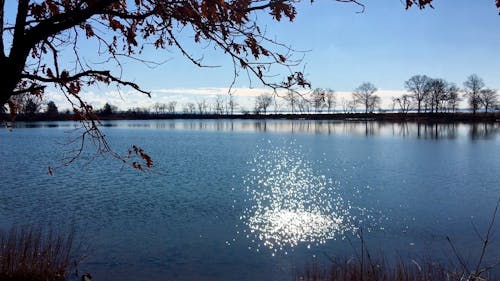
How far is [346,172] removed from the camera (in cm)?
3234

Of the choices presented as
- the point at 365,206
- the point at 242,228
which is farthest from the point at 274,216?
the point at 365,206

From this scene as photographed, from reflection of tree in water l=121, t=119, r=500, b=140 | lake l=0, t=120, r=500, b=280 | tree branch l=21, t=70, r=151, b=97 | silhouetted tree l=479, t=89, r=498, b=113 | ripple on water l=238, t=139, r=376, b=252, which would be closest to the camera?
tree branch l=21, t=70, r=151, b=97

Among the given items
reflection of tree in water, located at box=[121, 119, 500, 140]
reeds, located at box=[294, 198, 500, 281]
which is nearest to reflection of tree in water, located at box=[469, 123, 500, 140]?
reflection of tree in water, located at box=[121, 119, 500, 140]

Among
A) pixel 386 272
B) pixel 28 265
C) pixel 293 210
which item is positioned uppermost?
pixel 28 265

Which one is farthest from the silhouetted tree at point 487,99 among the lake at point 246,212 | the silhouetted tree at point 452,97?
the lake at point 246,212

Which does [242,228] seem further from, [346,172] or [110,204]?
Answer: [346,172]

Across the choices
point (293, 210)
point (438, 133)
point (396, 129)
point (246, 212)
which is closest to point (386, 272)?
point (246, 212)

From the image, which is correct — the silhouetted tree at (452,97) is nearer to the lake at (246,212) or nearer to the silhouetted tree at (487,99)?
the silhouetted tree at (487,99)

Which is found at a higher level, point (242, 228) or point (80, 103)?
point (80, 103)

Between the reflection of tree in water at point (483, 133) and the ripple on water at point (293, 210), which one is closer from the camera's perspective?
the ripple on water at point (293, 210)

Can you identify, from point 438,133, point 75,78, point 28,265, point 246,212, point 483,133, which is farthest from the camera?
point 438,133

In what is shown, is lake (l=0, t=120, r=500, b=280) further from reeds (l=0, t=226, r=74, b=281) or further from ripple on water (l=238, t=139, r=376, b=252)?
reeds (l=0, t=226, r=74, b=281)

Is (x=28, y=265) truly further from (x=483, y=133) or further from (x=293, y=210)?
(x=483, y=133)

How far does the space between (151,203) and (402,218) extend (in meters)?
11.7
